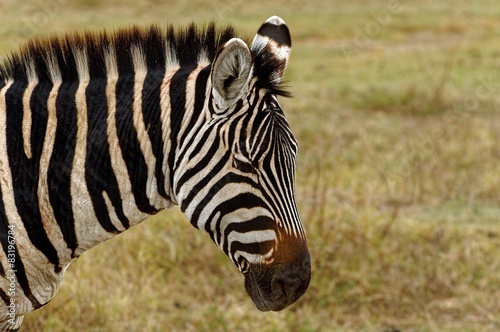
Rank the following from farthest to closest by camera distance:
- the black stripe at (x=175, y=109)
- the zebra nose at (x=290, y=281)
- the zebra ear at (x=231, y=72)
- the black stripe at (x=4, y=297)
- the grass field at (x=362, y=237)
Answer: the grass field at (x=362, y=237), the black stripe at (x=4, y=297), the black stripe at (x=175, y=109), the zebra nose at (x=290, y=281), the zebra ear at (x=231, y=72)

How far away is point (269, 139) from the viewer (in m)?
2.99

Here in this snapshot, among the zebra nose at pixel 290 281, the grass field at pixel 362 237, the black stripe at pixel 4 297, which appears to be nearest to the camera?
the zebra nose at pixel 290 281

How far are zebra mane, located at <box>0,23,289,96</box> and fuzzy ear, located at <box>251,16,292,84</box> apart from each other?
145 mm

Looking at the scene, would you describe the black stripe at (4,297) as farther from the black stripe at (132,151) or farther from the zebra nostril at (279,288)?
the zebra nostril at (279,288)

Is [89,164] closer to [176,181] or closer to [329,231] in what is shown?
[176,181]

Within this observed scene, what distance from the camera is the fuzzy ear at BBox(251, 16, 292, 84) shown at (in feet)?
10.2

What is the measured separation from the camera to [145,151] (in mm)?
3109

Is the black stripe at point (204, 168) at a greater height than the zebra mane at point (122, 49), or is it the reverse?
the zebra mane at point (122, 49)

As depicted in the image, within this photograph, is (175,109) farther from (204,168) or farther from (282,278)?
(282,278)

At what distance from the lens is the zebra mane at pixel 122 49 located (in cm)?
321

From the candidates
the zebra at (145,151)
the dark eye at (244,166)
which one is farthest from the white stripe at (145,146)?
the dark eye at (244,166)

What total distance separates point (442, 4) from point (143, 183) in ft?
70.8

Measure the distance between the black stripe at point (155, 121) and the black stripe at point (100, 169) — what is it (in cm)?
16

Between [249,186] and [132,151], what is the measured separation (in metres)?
0.49
